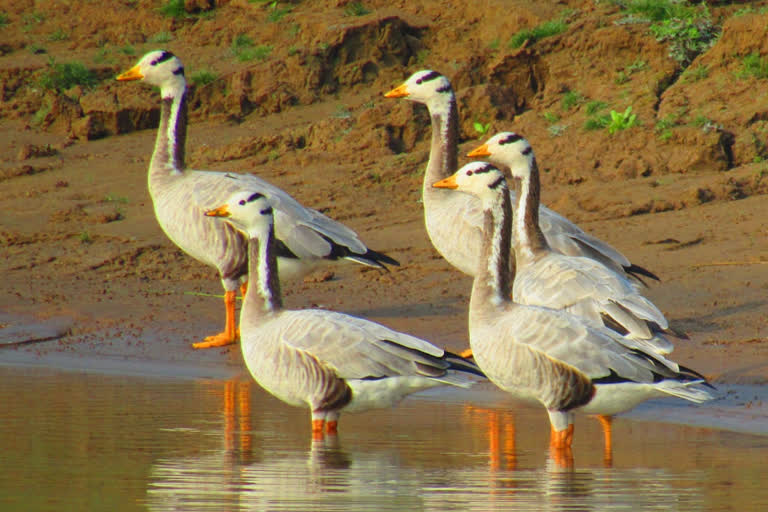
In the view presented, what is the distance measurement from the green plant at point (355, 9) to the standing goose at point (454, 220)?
8513mm

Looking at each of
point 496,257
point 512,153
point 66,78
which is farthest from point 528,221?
point 66,78

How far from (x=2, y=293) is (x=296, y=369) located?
6115 millimetres

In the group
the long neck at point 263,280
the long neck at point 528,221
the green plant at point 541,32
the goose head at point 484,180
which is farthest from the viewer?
the green plant at point 541,32

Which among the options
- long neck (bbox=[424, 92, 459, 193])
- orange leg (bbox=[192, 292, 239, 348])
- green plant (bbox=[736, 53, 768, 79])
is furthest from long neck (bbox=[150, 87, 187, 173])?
green plant (bbox=[736, 53, 768, 79])

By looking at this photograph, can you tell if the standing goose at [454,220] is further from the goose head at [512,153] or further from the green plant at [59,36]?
the green plant at [59,36]

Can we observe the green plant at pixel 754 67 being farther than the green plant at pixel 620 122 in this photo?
Yes

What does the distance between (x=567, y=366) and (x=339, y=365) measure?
134 cm

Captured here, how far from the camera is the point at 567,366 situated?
7184mm

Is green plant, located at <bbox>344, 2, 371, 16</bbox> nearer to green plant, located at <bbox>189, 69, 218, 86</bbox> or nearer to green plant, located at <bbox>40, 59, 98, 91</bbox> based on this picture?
green plant, located at <bbox>189, 69, 218, 86</bbox>

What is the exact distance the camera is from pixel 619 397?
23.7 feet

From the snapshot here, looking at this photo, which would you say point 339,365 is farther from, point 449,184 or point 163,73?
point 163,73

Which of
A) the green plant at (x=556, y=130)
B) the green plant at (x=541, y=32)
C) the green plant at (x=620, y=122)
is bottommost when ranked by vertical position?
the green plant at (x=556, y=130)

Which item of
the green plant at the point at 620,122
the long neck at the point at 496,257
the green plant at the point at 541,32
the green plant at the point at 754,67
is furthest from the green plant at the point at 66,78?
the long neck at the point at 496,257

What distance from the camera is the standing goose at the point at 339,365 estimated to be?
7559 millimetres
